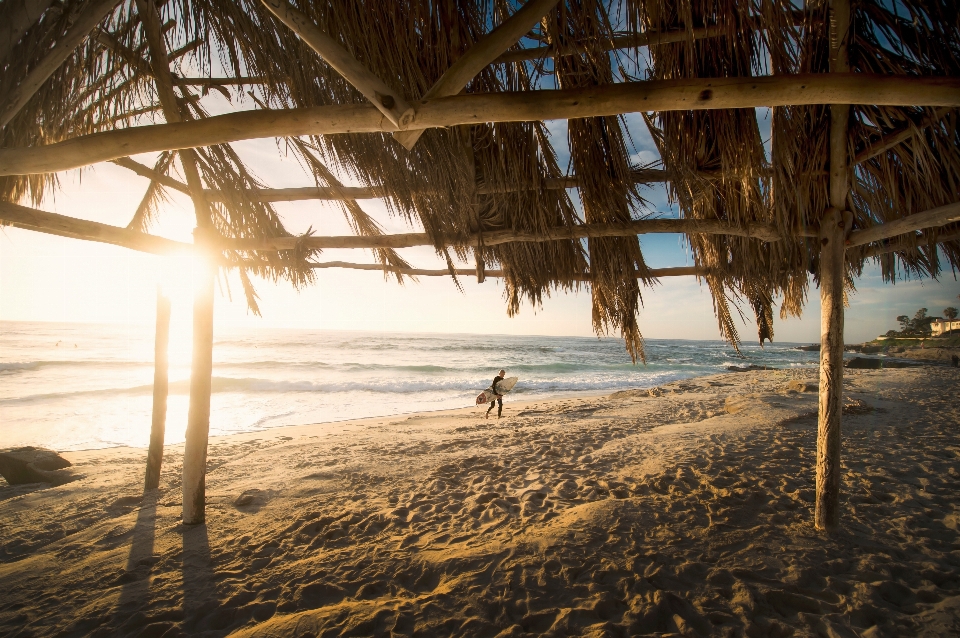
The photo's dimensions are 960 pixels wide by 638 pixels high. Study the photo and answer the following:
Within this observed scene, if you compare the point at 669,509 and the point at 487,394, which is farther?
the point at 487,394

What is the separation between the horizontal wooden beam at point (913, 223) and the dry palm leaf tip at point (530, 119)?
0.5 inches

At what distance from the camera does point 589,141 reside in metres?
2.41

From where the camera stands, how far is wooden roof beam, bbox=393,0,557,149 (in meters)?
1.30

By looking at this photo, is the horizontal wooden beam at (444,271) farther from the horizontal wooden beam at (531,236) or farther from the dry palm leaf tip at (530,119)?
the horizontal wooden beam at (531,236)

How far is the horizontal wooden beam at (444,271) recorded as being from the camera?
361cm

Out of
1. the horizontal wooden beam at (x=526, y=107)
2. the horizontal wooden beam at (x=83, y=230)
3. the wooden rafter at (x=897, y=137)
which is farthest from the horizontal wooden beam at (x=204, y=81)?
the wooden rafter at (x=897, y=137)

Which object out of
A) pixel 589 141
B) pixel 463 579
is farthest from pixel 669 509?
pixel 589 141

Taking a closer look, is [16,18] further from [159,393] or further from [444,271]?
[159,393]

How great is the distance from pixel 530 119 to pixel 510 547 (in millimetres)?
2712

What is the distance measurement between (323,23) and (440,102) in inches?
37.5

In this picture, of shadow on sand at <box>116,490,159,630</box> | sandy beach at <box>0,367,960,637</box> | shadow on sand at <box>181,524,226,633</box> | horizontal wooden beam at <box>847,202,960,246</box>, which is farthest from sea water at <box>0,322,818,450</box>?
horizontal wooden beam at <box>847,202,960,246</box>

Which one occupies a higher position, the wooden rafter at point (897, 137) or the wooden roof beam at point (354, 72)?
the wooden rafter at point (897, 137)

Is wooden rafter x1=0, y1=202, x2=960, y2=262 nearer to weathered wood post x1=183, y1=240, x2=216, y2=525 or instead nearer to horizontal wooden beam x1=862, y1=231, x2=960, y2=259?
horizontal wooden beam x1=862, y1=231, x2=960, y2=259

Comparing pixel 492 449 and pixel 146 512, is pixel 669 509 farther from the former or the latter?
pixel 146 512
